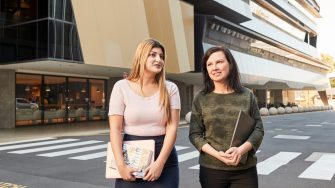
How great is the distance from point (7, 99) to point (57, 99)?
12.9 feet

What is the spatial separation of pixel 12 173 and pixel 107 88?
21.4 meters

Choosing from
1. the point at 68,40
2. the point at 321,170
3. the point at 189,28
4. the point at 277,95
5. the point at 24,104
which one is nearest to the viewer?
the point at 321,170

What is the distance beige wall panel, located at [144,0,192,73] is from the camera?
2245 cm

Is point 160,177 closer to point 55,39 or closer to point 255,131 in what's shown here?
point 255,131

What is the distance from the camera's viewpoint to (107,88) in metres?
29.4

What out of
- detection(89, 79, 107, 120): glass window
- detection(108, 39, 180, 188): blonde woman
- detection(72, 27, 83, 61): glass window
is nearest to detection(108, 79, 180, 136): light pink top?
detection(108, 39, 180, 188): blonde woman

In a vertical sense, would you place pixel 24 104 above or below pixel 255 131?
above

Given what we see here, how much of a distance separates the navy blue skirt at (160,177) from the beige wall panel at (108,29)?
15.5 meters

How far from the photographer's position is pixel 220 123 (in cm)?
290

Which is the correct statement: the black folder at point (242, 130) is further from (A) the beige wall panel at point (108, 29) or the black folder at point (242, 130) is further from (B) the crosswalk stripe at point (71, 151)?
(A) the beige wall panel at point (108, 29)

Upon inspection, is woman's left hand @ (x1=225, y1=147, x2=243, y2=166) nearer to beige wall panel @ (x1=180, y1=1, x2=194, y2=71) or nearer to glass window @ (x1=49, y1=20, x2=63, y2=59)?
glass window @ (x1=49, y1=20, x2=63, y2=59)

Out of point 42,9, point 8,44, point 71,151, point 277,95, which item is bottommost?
point 71,151

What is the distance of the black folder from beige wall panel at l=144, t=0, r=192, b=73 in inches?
775

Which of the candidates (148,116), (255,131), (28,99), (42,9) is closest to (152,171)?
(148,116)
